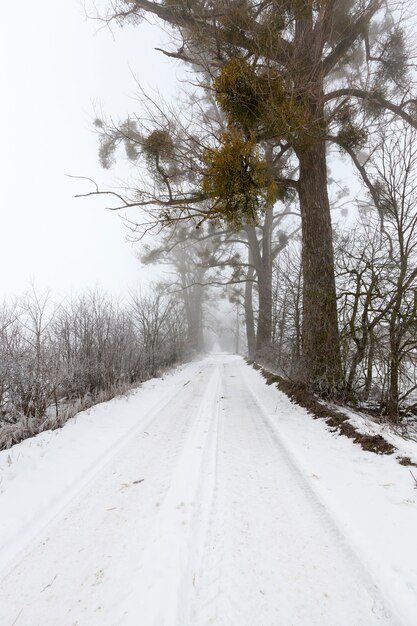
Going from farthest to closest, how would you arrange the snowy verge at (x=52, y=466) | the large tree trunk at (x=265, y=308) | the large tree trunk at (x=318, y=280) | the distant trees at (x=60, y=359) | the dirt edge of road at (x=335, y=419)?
1. the large tree trunk at (x=265, y=308)
2. the large tree trunk at (x=318, y=280)
3. the distant trees at (x=60, y=359)
4. the dirt edge of road at (x=335, y=419)
5. the snowy verge at (x=52, y=466)

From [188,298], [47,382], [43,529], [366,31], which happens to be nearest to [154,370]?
[47,382]

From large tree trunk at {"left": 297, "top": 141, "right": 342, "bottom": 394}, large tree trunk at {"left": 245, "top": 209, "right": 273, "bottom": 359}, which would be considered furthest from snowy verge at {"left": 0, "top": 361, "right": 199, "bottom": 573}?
large tree trunk at {"left": 245, "top": 209, "right": 273, "bottom": 359}

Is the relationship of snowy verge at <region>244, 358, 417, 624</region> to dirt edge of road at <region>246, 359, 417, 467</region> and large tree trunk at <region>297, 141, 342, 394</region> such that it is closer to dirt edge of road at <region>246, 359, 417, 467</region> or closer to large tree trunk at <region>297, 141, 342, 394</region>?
dirt edge of road at <region>246, 359, 417, 467</region>

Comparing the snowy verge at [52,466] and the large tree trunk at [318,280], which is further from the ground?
the large tree trunk at [318,280]

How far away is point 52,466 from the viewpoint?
3469mm

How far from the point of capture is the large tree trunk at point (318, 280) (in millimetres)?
5746

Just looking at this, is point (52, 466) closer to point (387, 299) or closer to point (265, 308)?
point (387, 299)

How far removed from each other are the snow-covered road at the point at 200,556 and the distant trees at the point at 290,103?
137 inches


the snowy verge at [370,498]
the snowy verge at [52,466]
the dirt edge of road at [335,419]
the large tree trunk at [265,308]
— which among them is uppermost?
the large tree trunk at [265,308]

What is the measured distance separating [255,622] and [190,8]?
25.4ft

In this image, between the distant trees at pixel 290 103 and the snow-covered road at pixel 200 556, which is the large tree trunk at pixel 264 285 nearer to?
the distant trees at pixel 290 103

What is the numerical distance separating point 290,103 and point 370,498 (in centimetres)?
452

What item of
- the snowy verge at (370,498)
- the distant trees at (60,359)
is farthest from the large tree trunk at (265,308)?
the snowy verge at (370,498)

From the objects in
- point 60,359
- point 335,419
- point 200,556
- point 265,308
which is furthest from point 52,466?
point 265,308
